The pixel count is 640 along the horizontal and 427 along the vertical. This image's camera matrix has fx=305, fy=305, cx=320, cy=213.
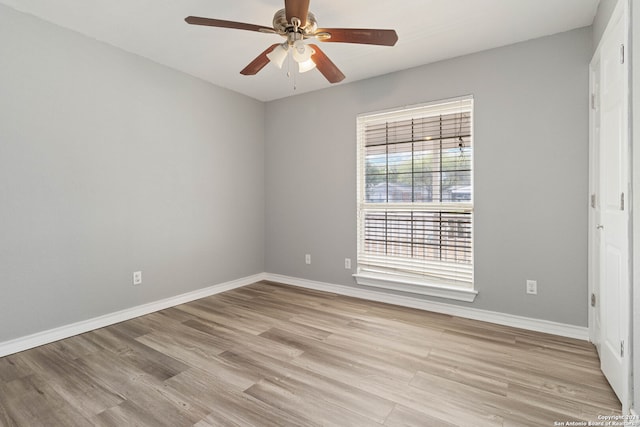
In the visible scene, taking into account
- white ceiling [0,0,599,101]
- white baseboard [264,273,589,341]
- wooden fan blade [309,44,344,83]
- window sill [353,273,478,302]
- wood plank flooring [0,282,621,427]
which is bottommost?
wood plank flooring [0,282,621,427]

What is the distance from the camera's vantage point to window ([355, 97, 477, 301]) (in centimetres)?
310

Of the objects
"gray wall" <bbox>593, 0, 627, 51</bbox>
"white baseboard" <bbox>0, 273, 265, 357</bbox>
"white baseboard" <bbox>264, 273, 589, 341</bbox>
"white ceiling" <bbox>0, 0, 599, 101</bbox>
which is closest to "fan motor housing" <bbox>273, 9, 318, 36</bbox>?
"white ceiling" <bbox>0, 0, 599, 101</bbox>

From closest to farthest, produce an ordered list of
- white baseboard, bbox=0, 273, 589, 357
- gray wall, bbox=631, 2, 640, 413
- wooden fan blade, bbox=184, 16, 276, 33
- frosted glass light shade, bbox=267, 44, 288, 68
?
1. gray wall, bbox=631, 2, 640, 413
2. wooden fan blade, bbox=184, 16, 276, 33
3. frosted glass light shade, bbox=267, 44, 288, 68
4. white baseboard, bbox=0, 273, 589, 357

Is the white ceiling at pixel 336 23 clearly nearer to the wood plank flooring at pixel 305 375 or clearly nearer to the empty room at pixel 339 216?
the empty room at pixel 339 216

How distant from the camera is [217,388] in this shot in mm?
1888

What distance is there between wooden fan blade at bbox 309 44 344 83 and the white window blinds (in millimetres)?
1242

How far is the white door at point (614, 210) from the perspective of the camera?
1.62m

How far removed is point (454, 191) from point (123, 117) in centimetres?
337

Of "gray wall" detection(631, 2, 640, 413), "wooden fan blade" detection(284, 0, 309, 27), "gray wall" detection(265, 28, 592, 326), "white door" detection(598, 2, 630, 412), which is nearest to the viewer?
"gray wall" detection(631, 2, 640, 413)

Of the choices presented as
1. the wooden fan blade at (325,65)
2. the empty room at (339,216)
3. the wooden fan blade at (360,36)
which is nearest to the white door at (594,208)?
the empty room at (339,216)

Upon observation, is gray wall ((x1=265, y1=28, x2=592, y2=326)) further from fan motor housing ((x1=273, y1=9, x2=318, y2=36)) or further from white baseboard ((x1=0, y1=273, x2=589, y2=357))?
fan motor housing ((x1=273, y1=9, x2=318, y2=36))

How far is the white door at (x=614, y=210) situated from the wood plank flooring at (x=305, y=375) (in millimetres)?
258

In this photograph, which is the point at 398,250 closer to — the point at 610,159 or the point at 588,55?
the point at 610,159

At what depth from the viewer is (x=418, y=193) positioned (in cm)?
336
